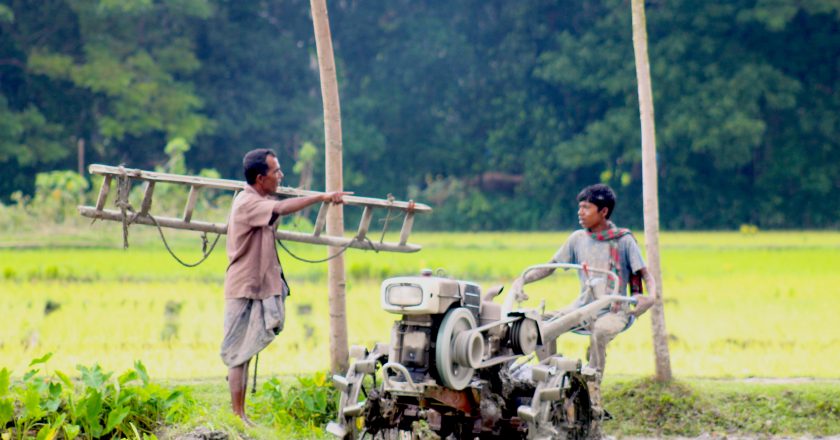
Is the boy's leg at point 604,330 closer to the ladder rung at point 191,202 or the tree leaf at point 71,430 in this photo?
the ladder rung at point 191,202

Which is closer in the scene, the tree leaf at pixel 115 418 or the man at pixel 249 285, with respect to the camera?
the tree leaf at pixel 115 418

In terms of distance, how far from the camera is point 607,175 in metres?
33.7

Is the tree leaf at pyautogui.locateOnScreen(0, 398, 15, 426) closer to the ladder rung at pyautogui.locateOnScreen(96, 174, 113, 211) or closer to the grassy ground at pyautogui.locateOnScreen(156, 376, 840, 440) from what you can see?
the ladder rung at pyautogui.locateOnScreen(96, 174, 113, 211)

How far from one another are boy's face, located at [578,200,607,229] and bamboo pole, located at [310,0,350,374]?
1432 mm

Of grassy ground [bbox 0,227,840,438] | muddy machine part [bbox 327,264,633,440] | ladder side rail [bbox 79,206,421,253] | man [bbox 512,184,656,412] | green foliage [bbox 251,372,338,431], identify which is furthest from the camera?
grassy ground [bbox 0,227,840,438]

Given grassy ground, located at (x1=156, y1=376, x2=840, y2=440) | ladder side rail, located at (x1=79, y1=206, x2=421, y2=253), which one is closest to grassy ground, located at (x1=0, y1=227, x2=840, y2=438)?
grassy ground, located at (x1=156, y1=376, x2=840, y2=440)

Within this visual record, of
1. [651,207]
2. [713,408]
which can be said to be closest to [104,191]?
[651,207]

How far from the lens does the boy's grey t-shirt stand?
6898mm

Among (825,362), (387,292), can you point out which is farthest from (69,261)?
(387,292)

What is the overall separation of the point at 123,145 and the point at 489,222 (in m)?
10.6

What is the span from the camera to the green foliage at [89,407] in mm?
5777

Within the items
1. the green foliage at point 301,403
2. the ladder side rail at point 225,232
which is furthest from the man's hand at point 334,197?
the green foliage at point 301,403

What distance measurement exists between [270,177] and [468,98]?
31322mm

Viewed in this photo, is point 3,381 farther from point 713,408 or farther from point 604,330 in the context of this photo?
point 713,408
